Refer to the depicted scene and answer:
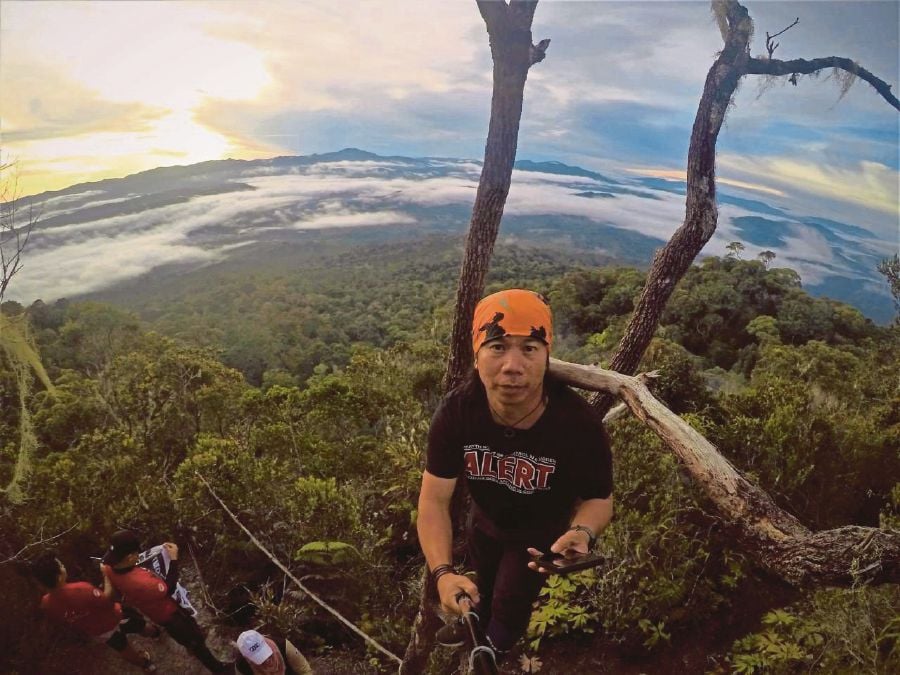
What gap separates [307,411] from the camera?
8.12m

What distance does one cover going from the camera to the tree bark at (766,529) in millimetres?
1862

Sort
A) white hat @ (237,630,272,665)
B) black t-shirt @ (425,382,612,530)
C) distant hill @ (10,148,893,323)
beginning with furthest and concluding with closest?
distant hill @ (10,148,893,323) → white hat @ (237,630,272,665) → black t-shirt @ (425,382,612,530)

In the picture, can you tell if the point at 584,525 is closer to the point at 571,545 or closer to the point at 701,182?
the point at 571,545

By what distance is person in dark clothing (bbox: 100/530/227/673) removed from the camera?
3680 mm

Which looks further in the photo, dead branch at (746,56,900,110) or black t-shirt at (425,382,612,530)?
dead branch at (746,56,900,110)

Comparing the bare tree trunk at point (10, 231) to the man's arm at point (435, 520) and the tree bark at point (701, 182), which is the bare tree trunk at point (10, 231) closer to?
the man's arm at point (435, 520)

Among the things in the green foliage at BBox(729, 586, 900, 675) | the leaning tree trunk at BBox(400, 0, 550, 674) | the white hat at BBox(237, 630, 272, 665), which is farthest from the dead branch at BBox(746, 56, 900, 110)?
the white hat at BBox(237, 630, 272, 665)

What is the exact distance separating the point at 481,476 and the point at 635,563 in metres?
3.08

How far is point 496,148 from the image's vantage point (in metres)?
4.37

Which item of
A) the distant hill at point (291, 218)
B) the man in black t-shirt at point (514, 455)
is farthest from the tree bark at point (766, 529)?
the distant hill at point (291, 218)

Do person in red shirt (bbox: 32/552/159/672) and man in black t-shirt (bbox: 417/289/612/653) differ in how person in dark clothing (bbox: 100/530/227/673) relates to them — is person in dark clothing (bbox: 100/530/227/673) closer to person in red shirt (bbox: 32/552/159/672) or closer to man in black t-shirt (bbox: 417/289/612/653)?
person in red shirt (bbox: 32/552/159/672)

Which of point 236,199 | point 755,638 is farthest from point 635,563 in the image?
point 236,199

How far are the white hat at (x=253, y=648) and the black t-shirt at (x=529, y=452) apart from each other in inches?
76.8

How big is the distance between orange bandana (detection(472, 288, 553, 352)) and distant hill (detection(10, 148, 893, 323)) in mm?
40985
